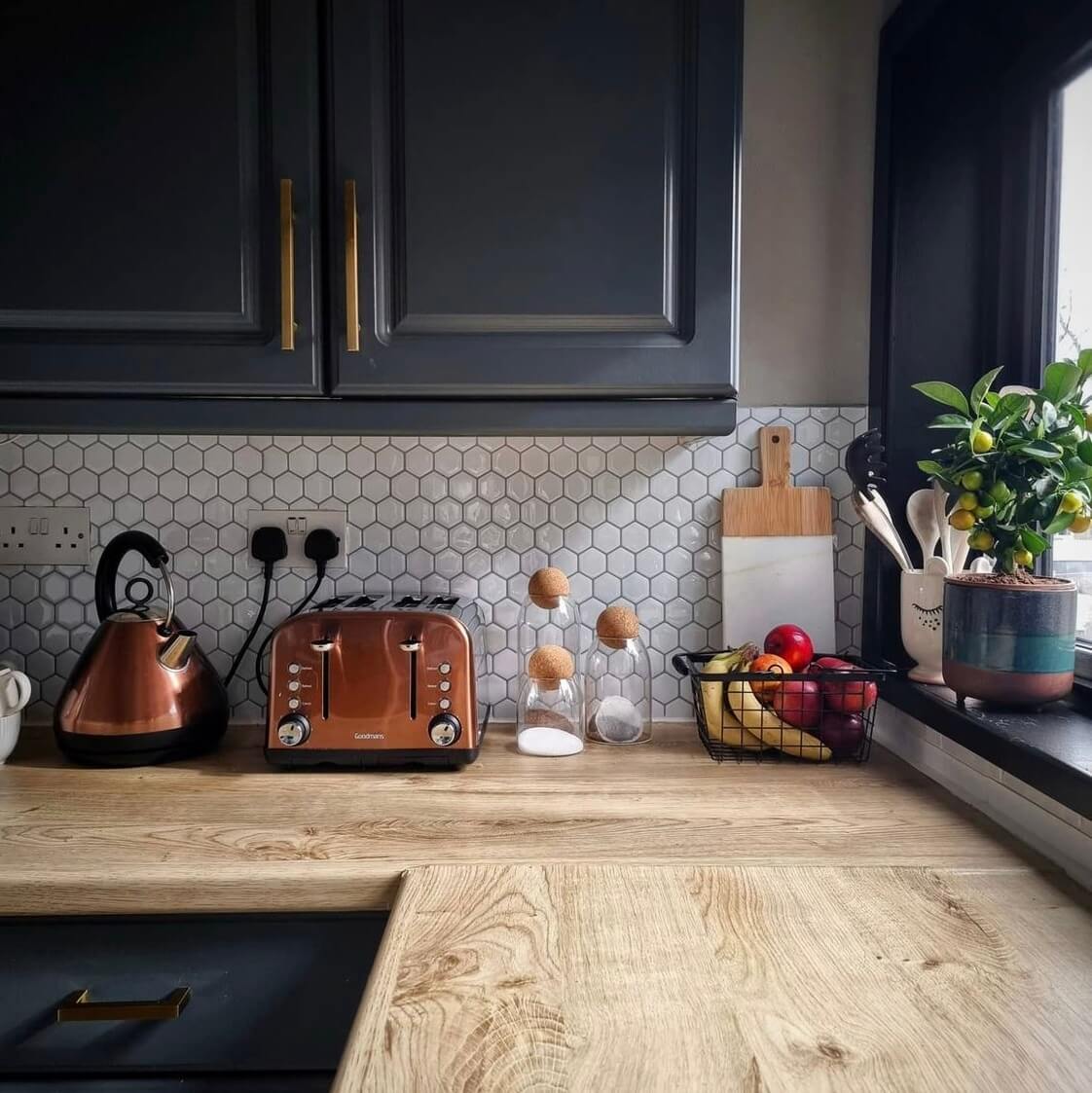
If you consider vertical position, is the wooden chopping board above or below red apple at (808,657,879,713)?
above

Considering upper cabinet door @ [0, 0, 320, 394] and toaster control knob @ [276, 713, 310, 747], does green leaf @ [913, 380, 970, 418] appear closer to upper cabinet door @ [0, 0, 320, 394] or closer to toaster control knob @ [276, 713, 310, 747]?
upper cabinet door @ [0, 0, 320, 394]

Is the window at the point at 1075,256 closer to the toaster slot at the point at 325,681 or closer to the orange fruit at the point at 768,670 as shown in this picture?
the orange fruit at the point at 768,670

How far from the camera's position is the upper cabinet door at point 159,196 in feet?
3.56

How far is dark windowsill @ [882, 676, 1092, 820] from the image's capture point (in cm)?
87

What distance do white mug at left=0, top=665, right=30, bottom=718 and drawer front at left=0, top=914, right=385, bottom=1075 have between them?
421 millimetres

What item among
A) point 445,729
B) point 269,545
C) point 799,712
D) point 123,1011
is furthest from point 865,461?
point 123,1011

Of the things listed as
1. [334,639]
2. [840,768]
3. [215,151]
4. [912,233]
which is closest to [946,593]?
[840,768]

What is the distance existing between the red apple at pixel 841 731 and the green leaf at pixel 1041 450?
18.2 inches


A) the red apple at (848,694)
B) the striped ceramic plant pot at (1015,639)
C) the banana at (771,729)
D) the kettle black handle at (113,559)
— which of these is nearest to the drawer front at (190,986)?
the kettle black handle at (113,559)

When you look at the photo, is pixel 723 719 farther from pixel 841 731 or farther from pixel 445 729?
pixel 445 729

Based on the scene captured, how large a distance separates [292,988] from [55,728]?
612 mm

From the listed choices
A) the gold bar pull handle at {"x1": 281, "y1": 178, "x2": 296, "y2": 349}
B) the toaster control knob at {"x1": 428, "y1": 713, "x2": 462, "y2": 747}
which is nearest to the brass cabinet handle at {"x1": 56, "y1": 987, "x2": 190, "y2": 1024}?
the toaster control knob at {"x1": 428, "y1": 713, "x2": 462, "y2": 747}

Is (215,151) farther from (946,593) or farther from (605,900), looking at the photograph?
(946,593)

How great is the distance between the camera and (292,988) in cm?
88
